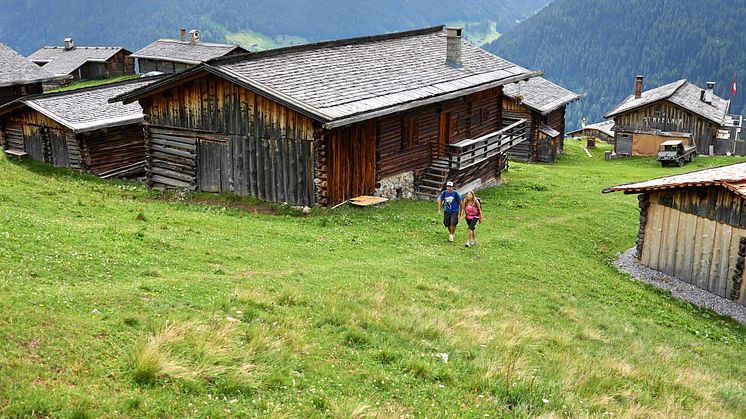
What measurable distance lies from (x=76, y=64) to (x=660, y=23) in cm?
13613

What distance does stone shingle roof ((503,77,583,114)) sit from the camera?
151 feet

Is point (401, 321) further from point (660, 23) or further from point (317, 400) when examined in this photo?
point (660, 23)

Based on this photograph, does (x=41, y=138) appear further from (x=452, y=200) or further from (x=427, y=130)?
(x=452, y=200)

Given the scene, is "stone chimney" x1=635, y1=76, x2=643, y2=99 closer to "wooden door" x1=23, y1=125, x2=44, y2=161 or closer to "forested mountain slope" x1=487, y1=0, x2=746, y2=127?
"wooden door" x1=23, y1=125, x2=44, y2=161

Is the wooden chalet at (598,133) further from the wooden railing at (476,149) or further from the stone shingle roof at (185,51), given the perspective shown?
the wooden railing at (476,149)

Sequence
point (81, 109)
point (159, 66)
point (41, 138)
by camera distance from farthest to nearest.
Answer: point (159, 66)
point (41, 138)
point (81, 109)

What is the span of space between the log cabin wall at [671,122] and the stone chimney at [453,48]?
2789 centimetres

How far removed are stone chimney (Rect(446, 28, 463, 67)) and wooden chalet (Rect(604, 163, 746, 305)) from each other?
12673mm

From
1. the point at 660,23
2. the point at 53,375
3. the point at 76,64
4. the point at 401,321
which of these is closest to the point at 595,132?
the point at 76,64

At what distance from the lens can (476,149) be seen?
28.6 m

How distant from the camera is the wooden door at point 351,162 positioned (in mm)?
22094

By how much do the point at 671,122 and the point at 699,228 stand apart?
37070mm

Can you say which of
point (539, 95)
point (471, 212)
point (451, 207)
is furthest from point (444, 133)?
point (539, 95)

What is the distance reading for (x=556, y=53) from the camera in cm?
17338
